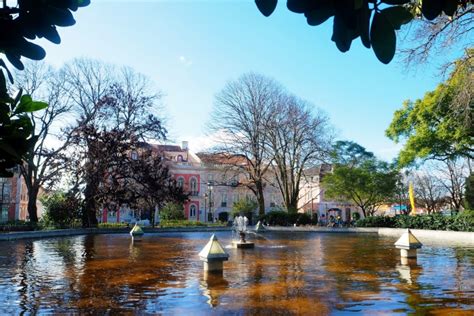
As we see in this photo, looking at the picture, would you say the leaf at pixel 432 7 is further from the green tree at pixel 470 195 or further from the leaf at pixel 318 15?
the green tree at pixel 470 195

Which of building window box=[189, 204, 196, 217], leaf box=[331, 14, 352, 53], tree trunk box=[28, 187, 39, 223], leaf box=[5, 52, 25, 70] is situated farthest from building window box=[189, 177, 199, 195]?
leaf box=[331, 14, 352, 53]

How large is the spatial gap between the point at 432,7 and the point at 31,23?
5.87ft

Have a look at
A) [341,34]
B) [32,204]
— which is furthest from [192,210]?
[341,34]

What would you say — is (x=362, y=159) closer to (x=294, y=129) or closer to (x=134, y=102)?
(x=294, y=129)

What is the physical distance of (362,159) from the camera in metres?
44.7

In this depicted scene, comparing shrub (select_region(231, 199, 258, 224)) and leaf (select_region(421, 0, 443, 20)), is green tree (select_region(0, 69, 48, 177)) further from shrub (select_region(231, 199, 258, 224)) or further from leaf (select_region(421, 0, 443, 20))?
shrub (select_region(231, 199, 258, 224))

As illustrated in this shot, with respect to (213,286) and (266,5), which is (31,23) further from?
(213,286)

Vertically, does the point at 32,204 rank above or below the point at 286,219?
above

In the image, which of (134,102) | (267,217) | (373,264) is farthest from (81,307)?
(267,217)

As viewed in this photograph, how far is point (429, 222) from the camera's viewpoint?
96.0 feet

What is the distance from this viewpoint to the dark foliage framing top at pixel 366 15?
167cm

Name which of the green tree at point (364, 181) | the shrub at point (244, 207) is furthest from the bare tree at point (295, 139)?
the shrub at point (244, 207)

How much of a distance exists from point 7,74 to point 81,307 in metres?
5.63

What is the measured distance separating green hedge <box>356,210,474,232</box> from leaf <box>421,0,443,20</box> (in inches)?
1071
